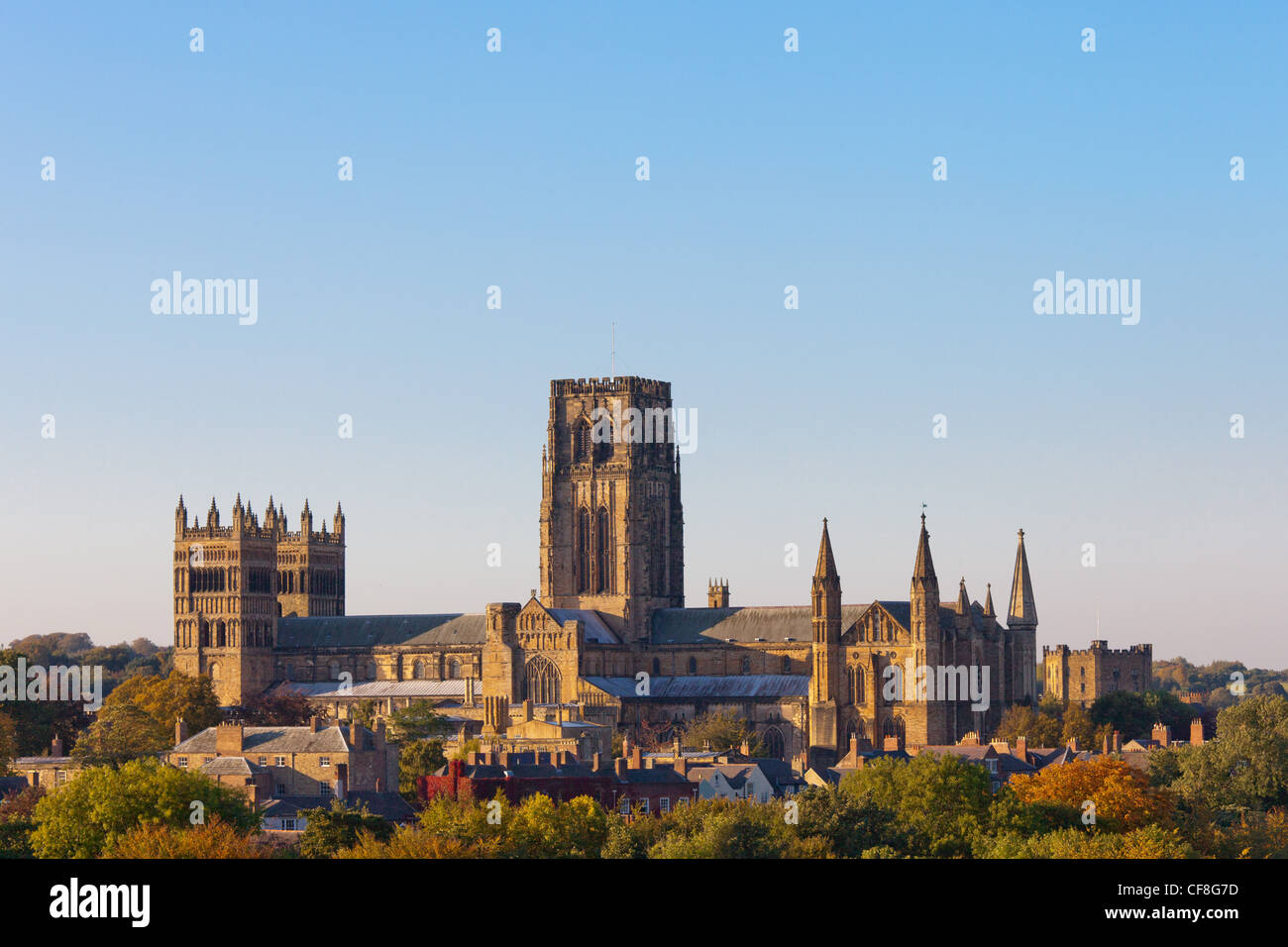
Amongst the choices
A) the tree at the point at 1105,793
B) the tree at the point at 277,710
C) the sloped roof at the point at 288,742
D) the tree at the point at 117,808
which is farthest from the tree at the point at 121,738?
the tree at the point at 1105,793

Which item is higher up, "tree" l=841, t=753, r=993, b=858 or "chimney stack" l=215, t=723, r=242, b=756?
"chimney stack" l=215, t=723, r=242, b=756

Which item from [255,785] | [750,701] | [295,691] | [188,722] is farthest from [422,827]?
[295,691]

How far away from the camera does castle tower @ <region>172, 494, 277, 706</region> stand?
180875mm

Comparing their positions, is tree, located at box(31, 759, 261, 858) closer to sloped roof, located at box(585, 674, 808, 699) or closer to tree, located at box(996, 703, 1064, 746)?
tree, located at box(996, 703, 1064, 746)

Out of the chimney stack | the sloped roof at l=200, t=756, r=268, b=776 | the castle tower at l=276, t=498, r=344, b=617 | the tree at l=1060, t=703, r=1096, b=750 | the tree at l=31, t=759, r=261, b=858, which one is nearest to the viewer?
the tree at l=31, t=759, r=261, b=858

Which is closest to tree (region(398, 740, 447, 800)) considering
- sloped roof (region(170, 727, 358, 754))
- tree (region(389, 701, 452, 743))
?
sloped roof (region(170, 727, 358, 754))

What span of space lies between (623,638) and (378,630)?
69.8ft

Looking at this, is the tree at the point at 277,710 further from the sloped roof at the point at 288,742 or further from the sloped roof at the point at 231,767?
the sloped roof at the point at 231,767

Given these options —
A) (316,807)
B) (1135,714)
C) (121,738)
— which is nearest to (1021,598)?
(1135,714)

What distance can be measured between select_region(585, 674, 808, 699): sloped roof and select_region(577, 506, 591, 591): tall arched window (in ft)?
33.2

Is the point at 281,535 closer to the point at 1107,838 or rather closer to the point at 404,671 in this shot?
the point at 404,671
